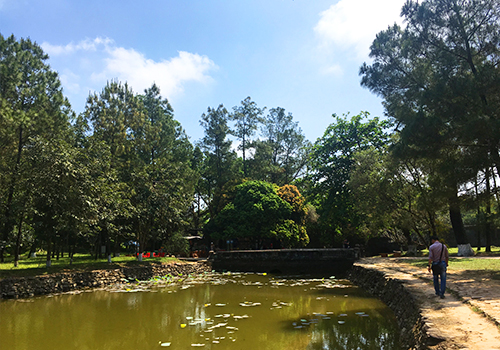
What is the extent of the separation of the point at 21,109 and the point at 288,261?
17740 mm

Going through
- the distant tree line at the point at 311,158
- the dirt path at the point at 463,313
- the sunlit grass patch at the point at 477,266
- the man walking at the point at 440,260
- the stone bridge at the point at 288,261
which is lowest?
the stone bridge at the point at 288,261

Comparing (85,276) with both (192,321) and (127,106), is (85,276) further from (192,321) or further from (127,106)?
(127,106)

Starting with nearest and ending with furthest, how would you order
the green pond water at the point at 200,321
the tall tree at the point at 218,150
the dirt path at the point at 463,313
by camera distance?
the dirt path at the point at 463,313 → the green pond water at the point at 200,321 → the tall tree at the point at 218,150

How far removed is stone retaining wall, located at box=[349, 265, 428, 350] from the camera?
5852 mm

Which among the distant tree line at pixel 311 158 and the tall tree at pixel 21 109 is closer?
the distant tree line at pixel 311 158

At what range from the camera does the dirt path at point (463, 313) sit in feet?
15.2

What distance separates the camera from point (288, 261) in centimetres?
2306

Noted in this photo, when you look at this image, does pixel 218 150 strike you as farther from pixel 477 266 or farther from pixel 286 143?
pixel 477 266

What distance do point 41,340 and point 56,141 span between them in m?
10.8

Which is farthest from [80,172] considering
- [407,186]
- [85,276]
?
[407,186]

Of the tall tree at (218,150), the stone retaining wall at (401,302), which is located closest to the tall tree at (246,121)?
Answer: the tall tree at (218,150)

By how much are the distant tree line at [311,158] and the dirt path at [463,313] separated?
3.94 m

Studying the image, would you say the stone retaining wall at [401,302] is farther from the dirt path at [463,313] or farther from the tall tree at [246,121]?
the tall tree at [246,121]

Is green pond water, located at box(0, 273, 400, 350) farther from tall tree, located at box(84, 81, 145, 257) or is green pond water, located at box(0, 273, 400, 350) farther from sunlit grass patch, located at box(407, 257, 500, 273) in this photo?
tall tree, located at box(84, 81, 145, 257)
